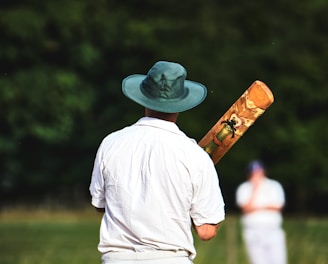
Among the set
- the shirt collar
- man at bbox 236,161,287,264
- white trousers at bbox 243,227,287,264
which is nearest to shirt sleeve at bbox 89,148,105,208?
the shirt collar

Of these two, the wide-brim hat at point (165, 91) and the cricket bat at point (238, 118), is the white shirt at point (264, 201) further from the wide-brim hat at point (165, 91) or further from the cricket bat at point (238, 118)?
the wide-brim hat at point (165, 91)

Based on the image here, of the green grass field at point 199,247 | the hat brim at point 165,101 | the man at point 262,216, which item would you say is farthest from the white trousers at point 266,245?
the hat brim at point 165,101

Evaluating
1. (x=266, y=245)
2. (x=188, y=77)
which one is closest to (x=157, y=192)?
(x=266, y=245)

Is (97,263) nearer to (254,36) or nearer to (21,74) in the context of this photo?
(21,74)

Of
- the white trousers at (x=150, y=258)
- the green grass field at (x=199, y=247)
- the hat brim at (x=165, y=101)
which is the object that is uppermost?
the green grass field at (x=199, y=247)

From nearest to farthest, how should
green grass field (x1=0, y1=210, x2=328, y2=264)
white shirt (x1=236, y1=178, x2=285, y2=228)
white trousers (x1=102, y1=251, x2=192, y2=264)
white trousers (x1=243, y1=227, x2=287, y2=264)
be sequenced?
white trousers (x1=102, y1=251, x2=192, y2=264), white shirt (x1=236, y1=178, x2=285, y2=228), white trousers (x1=243, y1=227, x2=287, y2=264), green grass field (x1=0, y1=210, x2=328, y2=264)

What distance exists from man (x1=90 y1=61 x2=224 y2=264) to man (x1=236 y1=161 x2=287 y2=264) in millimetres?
9492

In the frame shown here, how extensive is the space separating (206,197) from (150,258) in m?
0.35

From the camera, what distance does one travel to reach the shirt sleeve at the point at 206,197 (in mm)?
4859

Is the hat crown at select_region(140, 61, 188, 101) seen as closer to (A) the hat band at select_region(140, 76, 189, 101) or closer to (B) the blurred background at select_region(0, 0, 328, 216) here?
(A) the hat band at select_region(140, 76, 189, 101)

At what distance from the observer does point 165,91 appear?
16.6 ft

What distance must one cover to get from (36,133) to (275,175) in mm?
8488

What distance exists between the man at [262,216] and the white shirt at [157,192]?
9509 mm

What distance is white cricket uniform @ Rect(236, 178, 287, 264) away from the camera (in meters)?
14.4
